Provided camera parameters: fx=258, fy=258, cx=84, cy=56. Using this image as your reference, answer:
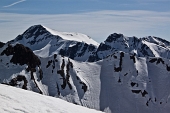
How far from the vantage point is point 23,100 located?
998 inches

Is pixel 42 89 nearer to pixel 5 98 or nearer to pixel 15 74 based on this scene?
pixel 15 74

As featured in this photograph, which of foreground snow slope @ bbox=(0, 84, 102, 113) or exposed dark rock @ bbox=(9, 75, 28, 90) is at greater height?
foreground snow slope @ bbox=(0, 84, 102, 113)

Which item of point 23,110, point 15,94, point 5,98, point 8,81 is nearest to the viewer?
point 23,110

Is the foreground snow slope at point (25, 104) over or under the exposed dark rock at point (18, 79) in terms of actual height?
over

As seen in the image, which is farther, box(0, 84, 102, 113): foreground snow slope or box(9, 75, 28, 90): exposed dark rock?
box(9, 75, 28, 90): exposed dark rock

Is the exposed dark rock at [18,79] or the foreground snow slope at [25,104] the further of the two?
the exposed dark rock at [18,79]

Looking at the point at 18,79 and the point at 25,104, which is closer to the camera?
the point at 25,104

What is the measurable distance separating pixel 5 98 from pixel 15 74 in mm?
168492

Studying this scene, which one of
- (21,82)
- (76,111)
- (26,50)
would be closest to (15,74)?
(21,82)

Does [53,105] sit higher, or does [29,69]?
[53,105]

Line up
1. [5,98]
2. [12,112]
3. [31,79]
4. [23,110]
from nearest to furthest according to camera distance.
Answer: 1. [12,112]
2. [23,110]
3. [5,98]
4. [31,79]

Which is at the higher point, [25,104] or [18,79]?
[25,104]

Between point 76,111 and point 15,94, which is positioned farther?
point 76,111

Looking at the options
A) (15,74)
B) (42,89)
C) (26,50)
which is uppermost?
(26,50)
